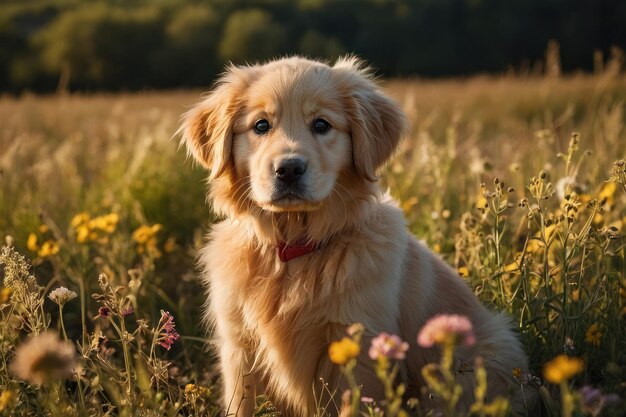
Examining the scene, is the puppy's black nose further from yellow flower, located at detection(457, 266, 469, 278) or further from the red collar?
yellow flower, located at detection(457, 266, 469, 278)

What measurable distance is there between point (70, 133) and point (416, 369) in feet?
24.5

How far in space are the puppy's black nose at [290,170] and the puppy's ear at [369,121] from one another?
341mm

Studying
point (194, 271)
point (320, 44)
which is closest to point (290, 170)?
point (194, 271)

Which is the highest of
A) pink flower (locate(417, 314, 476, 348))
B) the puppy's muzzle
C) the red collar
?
pink flower (locate(417, 314, 476, 348))

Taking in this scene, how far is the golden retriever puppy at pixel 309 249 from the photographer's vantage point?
2426mm

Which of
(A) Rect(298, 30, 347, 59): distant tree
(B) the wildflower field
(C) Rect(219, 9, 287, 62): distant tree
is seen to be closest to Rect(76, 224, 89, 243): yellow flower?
(B) the wildflower field

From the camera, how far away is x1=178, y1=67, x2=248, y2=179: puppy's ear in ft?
8.84

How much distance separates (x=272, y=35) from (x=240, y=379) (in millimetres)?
16666

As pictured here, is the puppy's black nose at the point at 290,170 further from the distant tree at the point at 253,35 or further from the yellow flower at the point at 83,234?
the distant tree at the point at 253,35

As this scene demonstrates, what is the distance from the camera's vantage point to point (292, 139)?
248cm

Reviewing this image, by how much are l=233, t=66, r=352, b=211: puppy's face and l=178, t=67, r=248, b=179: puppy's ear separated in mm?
42

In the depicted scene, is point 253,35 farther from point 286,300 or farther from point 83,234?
point 286,300

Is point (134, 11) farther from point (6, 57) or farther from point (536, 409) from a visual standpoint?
point (536, 409)

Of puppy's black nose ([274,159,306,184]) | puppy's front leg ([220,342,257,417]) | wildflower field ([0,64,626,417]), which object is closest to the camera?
wildflower field ([0,64,626,417])
